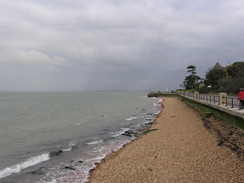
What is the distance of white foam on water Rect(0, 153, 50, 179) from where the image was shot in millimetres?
9266

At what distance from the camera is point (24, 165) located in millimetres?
10148

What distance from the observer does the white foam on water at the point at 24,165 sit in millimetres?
9266

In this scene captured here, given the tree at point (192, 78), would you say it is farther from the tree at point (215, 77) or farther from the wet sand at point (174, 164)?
the wet sand at point (174, 164)

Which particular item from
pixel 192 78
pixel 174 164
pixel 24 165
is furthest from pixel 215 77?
pixel 24 165

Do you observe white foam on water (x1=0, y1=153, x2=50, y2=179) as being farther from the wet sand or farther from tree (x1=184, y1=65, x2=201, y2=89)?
tree (x1=184, y1=65, x2=201, y2=89)

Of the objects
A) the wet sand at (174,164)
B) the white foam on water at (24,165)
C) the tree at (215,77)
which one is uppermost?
the tree at (215,77)

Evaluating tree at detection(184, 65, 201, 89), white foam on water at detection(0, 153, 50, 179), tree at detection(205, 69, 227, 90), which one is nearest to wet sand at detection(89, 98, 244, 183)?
white foam on water at detection(0, 153, 50, 179)

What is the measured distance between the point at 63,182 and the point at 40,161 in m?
3.45

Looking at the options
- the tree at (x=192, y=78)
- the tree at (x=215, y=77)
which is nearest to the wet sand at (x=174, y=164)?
the tree at (x=215, y=77)

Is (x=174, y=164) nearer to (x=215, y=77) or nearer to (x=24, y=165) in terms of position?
(x=24, y=165)

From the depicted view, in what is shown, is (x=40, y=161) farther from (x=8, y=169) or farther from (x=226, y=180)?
(x=226, y=180)

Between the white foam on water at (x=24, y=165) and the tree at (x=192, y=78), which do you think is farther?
the tree at (x=192, y=78)

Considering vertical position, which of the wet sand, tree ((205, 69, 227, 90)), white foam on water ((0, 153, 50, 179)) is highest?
tree ((205, 69, 227, 90))

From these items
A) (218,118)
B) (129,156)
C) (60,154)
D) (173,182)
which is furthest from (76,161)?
(218,118)
